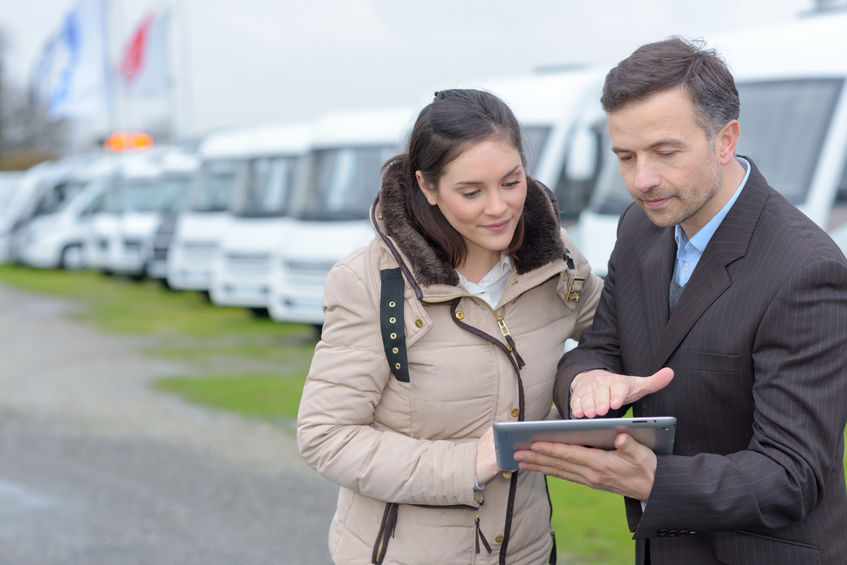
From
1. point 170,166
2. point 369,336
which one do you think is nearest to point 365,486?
point 369,336

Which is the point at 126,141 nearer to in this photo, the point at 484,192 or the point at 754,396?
the point at 484,192

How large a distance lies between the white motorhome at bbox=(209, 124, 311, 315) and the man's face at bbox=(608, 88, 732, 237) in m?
11.2

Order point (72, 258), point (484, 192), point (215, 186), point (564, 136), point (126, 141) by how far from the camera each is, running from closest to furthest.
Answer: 1. point (484, 192)
2. point (564, 136)
3. point (215, 186)
4. point (126, 141)
5. point (72, 258)

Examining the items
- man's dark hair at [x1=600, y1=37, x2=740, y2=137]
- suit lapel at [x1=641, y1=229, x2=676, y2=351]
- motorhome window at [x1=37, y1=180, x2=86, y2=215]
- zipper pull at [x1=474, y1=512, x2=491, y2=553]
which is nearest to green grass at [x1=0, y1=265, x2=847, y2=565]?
zipper pull at [x1=474, y1=512, x2=491, y2=553]

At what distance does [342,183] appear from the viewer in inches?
459

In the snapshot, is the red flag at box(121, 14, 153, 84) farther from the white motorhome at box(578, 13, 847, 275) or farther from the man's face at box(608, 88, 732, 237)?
the man's face at box(608, 88, 732, 237)

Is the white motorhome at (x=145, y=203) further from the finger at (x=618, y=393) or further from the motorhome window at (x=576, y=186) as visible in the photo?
the finger at (x=618, y=393)

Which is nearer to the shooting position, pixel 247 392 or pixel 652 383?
pixel 652 383

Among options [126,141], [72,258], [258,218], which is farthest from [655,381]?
[72,258]

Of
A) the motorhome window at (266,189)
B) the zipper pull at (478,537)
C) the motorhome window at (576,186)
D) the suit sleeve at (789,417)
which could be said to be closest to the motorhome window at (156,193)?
the motorhome window at (266,189)

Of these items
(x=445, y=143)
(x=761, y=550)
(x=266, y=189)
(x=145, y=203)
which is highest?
(x=445, y=143)

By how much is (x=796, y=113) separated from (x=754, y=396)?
523 cm

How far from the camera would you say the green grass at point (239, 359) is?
203 inches

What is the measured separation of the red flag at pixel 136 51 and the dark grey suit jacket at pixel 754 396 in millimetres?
24721
